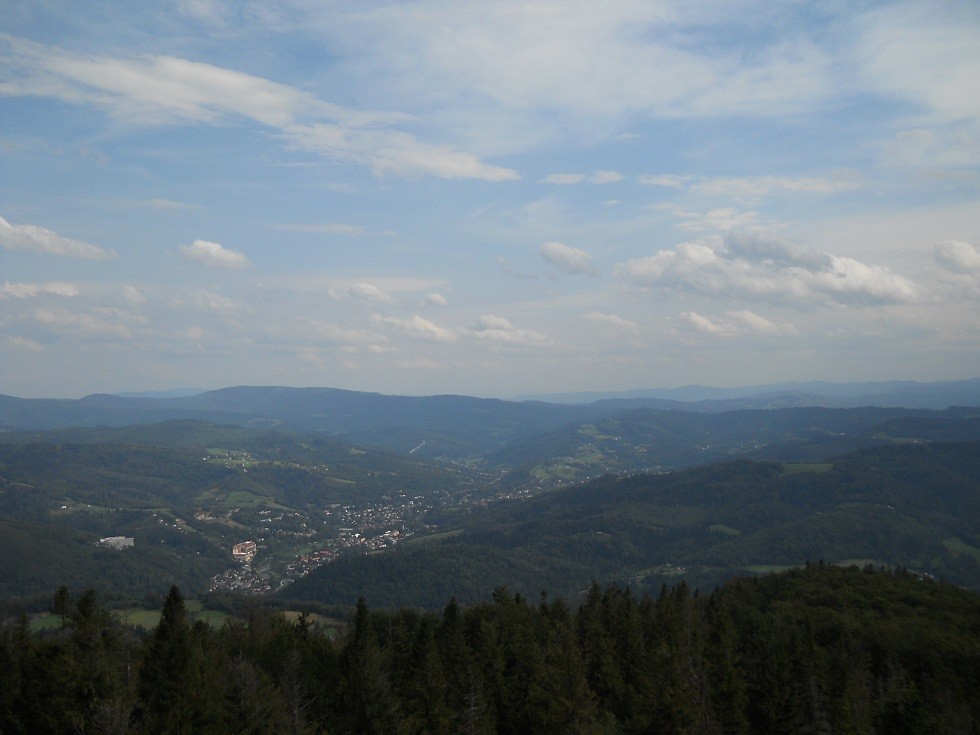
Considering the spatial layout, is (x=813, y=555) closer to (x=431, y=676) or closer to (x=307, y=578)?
(x=307, y=578)

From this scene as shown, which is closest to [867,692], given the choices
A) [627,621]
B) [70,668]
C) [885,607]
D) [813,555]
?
[627,621]

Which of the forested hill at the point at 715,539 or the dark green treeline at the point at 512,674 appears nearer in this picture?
the dark green treeline at the point at 512,674

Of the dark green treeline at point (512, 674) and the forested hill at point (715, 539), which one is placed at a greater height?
the dark green treeline at point (512, 674)

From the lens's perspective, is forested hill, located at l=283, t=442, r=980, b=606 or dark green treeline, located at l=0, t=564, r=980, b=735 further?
forested hill, located at l=283, t=442, r=980, b=606

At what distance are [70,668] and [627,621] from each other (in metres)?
32.4

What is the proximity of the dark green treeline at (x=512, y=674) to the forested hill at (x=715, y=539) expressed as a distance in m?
86.5

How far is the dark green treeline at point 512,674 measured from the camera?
83.3 feet

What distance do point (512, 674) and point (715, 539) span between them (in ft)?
471

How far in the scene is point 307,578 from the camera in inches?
5448

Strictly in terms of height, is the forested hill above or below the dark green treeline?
below

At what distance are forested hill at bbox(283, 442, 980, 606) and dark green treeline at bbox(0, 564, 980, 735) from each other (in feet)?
284

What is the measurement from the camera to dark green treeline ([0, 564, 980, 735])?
25391 millimetres

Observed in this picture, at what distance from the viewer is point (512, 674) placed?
36.6 meters

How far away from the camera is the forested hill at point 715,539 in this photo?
437 feet
